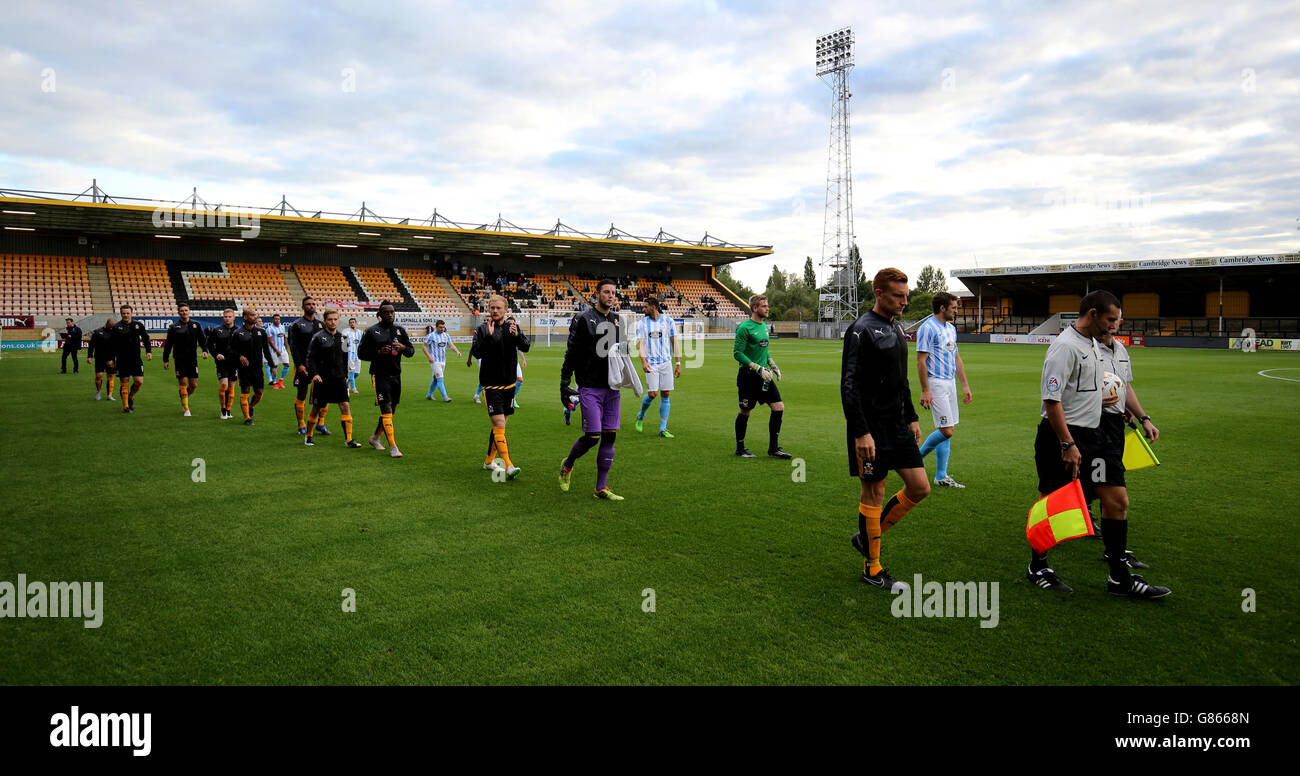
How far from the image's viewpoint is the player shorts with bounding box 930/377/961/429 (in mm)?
7461

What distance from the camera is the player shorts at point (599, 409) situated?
7223 mm

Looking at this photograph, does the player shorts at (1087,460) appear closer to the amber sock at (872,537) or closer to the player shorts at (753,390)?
the amber sock at (872,537)

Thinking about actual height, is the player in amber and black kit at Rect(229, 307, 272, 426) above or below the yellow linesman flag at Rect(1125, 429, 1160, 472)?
above

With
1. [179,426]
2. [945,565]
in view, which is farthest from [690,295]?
[945,565]

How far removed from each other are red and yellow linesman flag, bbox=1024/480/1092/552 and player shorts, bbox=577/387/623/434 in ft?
Answer: 12.9

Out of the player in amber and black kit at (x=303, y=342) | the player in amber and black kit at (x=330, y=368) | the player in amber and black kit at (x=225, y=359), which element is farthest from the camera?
the player in amber and black kit at (x=225, y=359)

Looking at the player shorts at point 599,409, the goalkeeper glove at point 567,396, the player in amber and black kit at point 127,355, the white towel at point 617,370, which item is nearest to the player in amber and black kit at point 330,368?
the goalkeeper glove at point 567,396

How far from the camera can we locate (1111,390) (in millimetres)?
4988

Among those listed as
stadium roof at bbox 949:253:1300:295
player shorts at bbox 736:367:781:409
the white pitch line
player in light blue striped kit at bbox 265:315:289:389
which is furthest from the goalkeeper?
stadium roof at bbox 949:253:1300:295

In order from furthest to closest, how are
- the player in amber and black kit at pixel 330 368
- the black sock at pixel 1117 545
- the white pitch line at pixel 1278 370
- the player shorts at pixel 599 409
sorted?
1. the white pitch line at pixel 1278 370
2. the player in amber and black kit at pixel 330 368
3. the player shorts at pixel 599 409
4. the black sock at pixel 1117 545

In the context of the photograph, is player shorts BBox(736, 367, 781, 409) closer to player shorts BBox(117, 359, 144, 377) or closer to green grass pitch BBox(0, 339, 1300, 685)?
green grass pitch BBox(0, 339, 1300, 685)

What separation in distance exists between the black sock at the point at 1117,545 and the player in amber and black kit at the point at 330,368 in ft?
30.8

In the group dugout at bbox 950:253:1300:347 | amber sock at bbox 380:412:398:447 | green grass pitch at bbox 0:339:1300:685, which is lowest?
green grass pitch at bbox 0:339:1300:685
